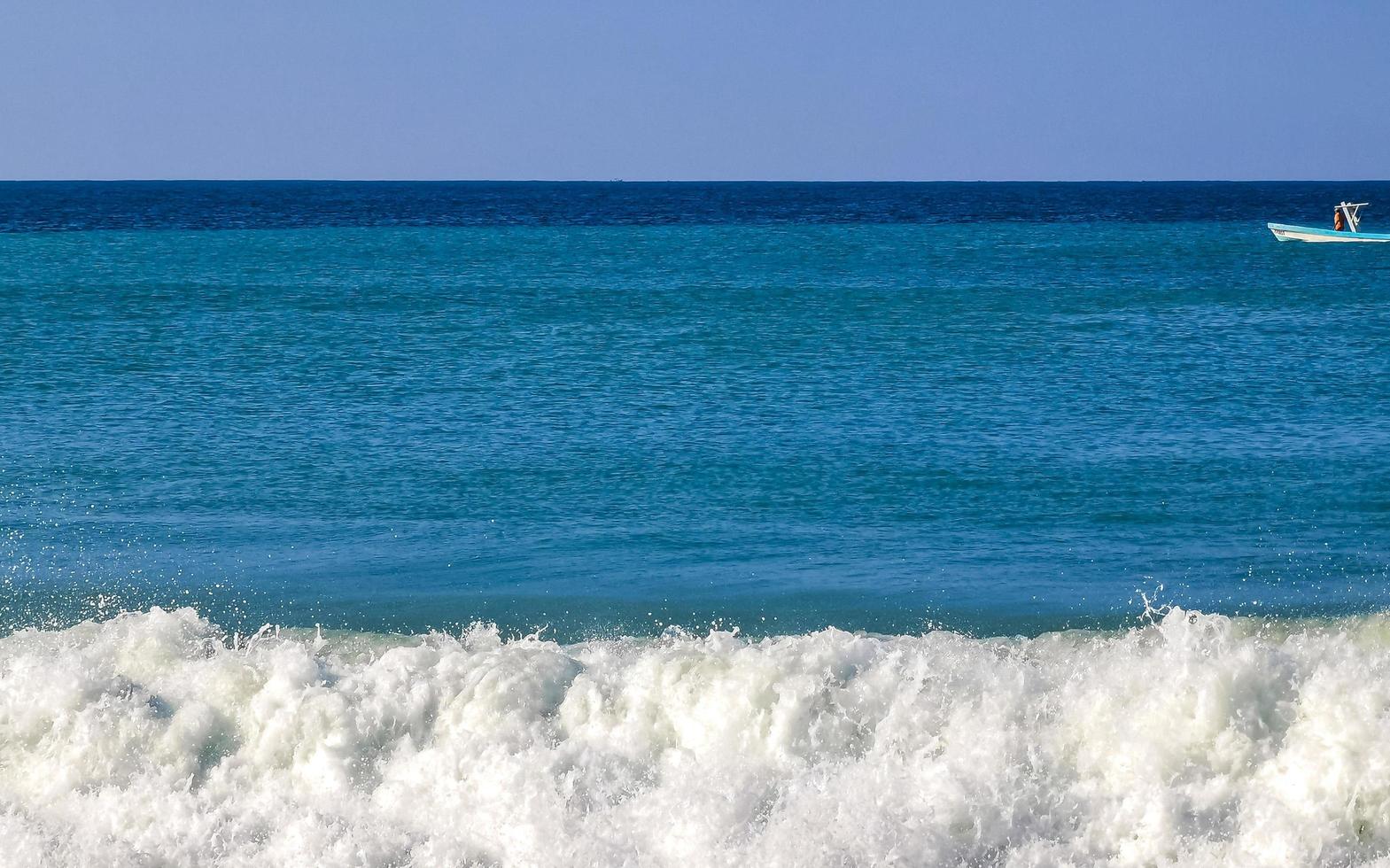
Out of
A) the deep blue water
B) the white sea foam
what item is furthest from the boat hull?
the white sea foam

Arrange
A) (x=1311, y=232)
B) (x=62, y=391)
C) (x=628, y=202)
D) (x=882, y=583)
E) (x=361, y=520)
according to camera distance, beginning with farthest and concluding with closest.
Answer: (x=628, y=202)
(x=1311, y=232)
(x=62, y=391)
(x=361, y=520)
(x=882, y=583)

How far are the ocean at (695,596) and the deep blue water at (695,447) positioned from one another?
8cm

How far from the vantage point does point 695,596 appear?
38.5 ft

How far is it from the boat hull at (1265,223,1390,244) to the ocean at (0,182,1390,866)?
2136 cm

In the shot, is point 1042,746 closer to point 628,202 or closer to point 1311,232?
point 1311,232

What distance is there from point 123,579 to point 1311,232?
43622 mm

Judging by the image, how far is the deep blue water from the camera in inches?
472

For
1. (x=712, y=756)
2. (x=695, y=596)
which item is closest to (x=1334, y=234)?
(x=695, y=596)

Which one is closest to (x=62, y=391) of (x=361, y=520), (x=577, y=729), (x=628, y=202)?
(x=361, y=520)

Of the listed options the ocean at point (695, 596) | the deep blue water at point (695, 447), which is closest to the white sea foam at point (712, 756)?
the ocean at point (695, 596)

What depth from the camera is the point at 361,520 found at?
14.0 metres

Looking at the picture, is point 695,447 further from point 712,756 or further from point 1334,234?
point 1334,234

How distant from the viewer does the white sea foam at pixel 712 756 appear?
8148mm

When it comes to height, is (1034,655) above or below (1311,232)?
below
